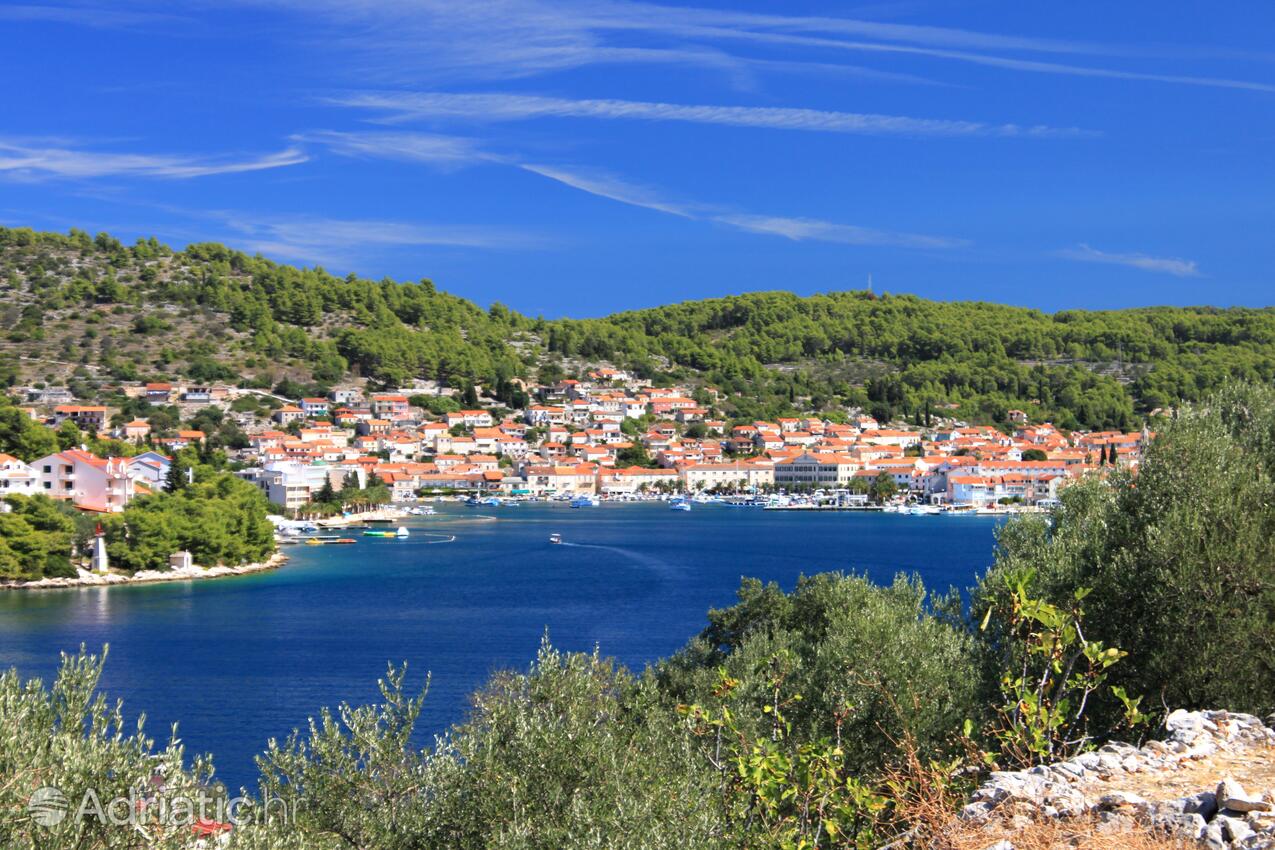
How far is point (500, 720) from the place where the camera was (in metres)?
5.09

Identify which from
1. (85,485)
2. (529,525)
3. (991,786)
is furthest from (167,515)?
(991,786)

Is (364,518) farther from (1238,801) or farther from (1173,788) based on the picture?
(1238,801)

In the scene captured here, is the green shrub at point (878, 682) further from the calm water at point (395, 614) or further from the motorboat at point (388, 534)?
the motorboat at point (388, 534)

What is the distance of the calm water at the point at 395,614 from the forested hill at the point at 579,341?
36907 mm

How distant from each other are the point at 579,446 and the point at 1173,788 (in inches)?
2508

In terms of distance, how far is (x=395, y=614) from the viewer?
22266mm

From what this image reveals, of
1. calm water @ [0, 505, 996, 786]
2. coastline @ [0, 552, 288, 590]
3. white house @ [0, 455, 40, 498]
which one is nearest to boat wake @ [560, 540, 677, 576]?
calm water @ [0, 505, 996, 786]

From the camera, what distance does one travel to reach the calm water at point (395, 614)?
15.1 metres

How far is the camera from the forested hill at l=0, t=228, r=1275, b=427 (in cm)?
6956

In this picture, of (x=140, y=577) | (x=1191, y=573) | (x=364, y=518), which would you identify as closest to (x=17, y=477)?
(x=140, y=577)

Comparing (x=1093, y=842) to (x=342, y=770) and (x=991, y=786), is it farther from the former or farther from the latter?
(x=342, y=770)

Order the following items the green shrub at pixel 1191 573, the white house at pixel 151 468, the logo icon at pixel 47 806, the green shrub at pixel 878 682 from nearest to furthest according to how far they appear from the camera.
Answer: the logo icon at pixel 47 806
the green shrub at pixel 1191 573
the green shrub at pixel 878 682
the white house at pixel 151 468

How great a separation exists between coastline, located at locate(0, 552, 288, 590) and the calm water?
49cm

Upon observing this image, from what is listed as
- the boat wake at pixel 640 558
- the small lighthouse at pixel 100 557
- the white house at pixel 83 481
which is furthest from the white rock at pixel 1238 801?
the white house at pixel 83 481
